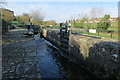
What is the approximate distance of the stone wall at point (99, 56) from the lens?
4297mm

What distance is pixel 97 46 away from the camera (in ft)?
17.7

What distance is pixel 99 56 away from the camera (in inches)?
206

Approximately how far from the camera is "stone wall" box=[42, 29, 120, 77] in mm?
4297

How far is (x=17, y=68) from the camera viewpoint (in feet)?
16.0

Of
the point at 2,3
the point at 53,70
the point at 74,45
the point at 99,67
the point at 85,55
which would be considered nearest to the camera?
the point at 99,67

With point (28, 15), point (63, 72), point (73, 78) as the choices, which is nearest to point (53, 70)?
point (63, 72)

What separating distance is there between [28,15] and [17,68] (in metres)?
48.6

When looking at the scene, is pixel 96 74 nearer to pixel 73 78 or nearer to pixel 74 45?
pixel 73 78

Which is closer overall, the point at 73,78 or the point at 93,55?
the point at 73,78

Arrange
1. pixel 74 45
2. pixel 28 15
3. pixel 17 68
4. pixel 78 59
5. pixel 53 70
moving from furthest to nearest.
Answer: pixel 28 15, pixel 74 45, pixel 78 59, pixel 53 70, pixel 17 68

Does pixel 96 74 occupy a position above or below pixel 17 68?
below

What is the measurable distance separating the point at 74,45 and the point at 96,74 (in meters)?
3.20

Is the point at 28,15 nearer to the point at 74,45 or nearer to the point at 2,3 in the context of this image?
the point at 2,3

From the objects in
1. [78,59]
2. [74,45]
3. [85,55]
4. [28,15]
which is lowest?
[78,59]
